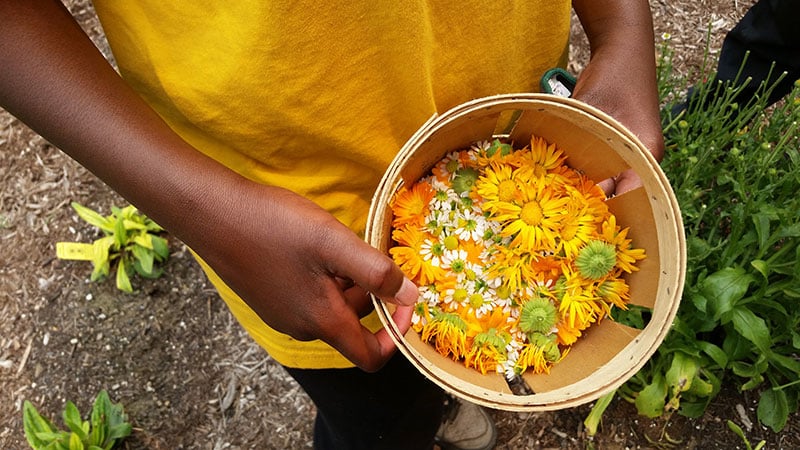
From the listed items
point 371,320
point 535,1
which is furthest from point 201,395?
point 535,1

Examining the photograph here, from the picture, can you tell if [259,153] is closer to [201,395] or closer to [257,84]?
[257,84]

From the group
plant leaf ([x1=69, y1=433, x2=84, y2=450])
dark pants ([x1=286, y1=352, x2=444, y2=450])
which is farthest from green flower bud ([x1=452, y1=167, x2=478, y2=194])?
plant leaf ([x1=69, y1=433, x2=84, y2=450])

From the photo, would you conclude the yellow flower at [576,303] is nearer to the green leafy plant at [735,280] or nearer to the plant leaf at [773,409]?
the green leafy plant at [735,280]

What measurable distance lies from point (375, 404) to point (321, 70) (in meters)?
0.69

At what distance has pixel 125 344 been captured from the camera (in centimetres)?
204

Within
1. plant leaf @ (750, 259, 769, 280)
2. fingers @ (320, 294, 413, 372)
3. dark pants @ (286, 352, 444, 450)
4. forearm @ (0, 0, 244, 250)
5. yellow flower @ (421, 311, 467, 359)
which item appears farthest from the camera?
plant leaf @ (750, 259, 769, 280)

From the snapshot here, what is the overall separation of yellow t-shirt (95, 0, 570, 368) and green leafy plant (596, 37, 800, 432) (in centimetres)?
84

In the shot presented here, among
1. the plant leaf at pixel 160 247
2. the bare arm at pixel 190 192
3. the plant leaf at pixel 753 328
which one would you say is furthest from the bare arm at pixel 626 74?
the plant leaf at pixel 160 247

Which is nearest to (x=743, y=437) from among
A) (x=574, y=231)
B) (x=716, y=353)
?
(x=716, y=353)

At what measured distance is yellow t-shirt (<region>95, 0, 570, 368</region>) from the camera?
71cm

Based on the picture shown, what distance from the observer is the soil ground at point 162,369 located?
6.08ft

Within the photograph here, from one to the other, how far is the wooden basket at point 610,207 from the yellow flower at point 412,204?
0.06 feet

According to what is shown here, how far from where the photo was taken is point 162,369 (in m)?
2.02

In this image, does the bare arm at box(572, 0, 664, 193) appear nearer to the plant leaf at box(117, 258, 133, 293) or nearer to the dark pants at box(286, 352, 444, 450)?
the dark pants at box(286, 352, 444, 450)
